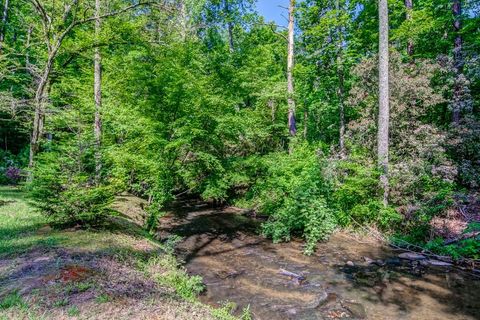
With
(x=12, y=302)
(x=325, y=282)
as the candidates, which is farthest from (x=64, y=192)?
(x=325, y=282)

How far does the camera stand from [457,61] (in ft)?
41.9

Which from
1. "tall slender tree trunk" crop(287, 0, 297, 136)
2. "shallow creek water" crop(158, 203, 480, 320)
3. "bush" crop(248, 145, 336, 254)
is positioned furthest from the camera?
"tall slender tree trunk" crop(287, 0, 297, 136)

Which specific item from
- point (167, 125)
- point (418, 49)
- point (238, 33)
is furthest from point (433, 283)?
point (238, 33)

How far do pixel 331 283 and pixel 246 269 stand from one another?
2063 millimetres

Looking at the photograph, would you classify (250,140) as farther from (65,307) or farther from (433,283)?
(65,307)

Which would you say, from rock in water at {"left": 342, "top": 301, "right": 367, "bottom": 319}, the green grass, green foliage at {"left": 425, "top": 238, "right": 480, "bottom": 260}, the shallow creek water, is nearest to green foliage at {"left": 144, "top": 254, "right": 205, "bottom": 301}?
the shallow creek water

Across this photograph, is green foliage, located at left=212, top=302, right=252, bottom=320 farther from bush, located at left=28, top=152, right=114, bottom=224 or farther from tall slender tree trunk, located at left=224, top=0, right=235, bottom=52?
tall slender tree trunk, located at left=224, top=0, right=235, bottom=52

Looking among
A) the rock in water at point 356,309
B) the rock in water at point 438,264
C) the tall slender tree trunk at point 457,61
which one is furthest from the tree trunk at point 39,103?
the tall slender tree trunk at point 457,61

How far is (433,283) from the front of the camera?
6.61 metres

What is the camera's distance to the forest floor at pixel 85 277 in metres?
3.43

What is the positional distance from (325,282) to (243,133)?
8.48 meters

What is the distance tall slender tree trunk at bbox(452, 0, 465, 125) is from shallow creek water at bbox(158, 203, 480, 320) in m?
7.66

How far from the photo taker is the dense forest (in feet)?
23.0

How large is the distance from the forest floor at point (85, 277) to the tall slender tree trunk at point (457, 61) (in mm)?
13039
